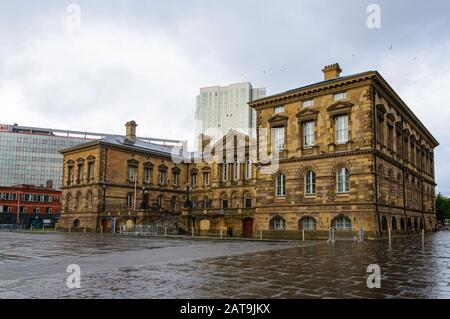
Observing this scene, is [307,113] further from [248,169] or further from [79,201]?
[79,201]

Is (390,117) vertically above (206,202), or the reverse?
(390,117)

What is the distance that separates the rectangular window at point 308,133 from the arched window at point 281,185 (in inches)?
140

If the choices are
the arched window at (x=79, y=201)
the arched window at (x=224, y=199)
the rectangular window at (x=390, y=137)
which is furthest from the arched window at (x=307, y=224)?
the arched window at (x=79, y=201)

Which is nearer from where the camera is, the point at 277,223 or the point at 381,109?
the point at 381,109

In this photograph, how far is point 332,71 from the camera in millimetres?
38969

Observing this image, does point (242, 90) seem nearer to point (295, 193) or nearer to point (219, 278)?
point (295, 193)

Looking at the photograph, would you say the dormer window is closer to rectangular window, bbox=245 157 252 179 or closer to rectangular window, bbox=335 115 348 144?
rectangular window, bbox=335 115 348 144

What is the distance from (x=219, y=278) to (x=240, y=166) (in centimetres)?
4796

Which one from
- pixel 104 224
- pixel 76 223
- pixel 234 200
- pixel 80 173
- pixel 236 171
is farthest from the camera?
pixel 80 173

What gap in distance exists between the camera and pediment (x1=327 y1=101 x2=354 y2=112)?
3319cm

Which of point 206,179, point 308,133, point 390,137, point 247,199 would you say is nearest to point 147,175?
point 206,179

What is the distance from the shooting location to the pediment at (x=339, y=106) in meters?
33.2

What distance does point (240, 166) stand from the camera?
58.5m

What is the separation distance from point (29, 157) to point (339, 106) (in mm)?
111381
